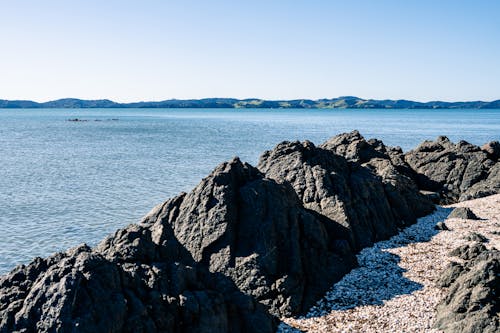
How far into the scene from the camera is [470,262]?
2655cm

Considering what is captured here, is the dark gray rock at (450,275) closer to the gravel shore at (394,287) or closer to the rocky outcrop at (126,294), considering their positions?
the gravel shore at (394,287)

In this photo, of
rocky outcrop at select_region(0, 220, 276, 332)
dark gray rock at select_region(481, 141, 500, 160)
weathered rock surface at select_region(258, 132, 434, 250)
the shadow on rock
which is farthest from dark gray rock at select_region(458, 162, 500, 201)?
rocky outcrop at select_region(0, 220, 276, 332)

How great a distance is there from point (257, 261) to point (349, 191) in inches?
519

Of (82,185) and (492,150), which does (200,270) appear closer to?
(82,185)

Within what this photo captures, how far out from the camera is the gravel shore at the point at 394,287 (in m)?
22.5

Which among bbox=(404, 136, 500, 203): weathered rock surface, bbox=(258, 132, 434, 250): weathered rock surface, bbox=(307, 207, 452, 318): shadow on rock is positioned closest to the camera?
bbox=(307, 207, 452, 318): shadow on rock

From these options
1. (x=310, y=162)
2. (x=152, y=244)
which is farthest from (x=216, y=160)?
(x=152, y=244)

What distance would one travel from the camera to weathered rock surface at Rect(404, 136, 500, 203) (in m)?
51.7

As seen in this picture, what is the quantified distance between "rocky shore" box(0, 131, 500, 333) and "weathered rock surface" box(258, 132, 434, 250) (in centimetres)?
11

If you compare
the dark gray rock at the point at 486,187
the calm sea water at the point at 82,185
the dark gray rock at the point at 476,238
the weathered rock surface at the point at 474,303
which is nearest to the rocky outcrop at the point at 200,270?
the weathered rock surface at the point at 474,303

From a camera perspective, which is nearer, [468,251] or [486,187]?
[468,251]

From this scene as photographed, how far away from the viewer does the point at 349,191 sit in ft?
118

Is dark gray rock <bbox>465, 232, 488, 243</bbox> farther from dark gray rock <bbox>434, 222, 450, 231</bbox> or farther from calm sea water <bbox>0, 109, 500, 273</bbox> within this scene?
calm sea water <bbox>0, 109, 500, 273</bbox>

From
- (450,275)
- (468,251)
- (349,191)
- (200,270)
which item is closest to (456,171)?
(349,191)
